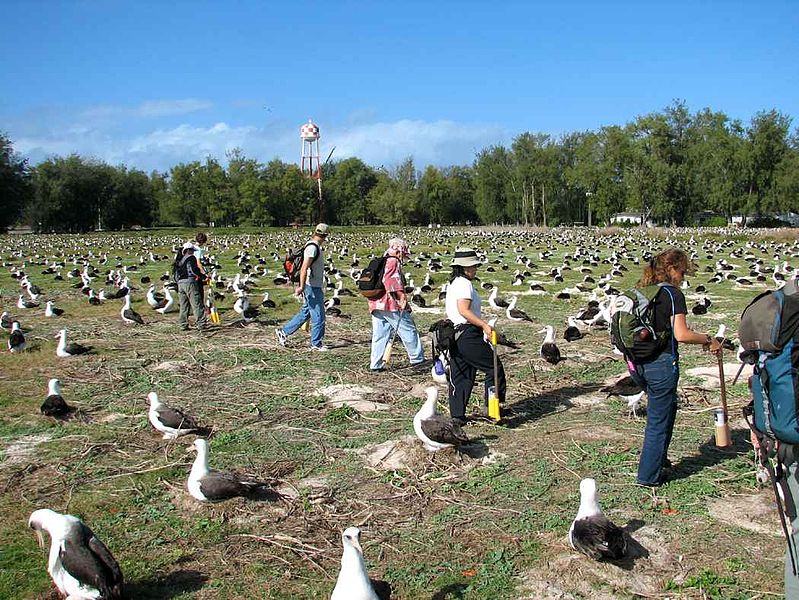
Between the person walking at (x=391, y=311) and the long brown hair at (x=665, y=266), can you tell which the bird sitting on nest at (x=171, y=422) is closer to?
the person walking at (x=391, y=311)

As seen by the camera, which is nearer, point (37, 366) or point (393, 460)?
point (393, 460)

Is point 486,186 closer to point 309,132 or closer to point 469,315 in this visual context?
point 309,132

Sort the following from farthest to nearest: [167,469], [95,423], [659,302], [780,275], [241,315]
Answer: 1. [780,275]
2. [241,315]
3. [95,423]
4. [167,469]
5. [659,302]

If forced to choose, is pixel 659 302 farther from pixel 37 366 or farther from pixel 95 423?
pixel 37 366

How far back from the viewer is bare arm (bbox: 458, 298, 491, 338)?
7.65m

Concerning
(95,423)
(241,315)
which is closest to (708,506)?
(95,423)

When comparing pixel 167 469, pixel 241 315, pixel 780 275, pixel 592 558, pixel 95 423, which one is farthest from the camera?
pixel 780 275

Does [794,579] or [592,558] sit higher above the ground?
[794,579]

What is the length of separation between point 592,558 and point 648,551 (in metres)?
0.51

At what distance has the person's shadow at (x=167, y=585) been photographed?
4.99 m

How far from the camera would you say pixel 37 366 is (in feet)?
Answer: 39.8

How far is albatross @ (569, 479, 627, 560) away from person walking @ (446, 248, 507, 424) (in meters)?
2.64

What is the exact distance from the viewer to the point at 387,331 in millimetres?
11055

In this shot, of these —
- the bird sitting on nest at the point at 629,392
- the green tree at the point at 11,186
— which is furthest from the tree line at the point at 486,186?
the bird sitting on nest at the point at 629,392
